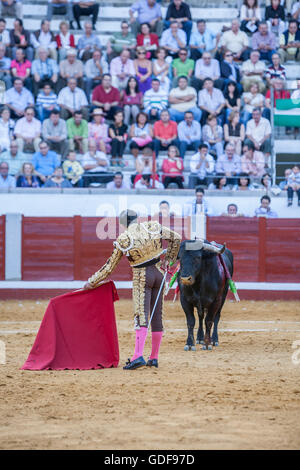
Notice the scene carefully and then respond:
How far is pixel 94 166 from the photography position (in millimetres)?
12531

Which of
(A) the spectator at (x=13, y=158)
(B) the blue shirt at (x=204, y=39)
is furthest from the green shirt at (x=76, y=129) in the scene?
(B) the blue shirt at (x=204, y=39)

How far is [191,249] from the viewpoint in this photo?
7359 millimetres

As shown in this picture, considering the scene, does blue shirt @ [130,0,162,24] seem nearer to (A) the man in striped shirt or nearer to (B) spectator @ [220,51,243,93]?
(B) spectator @ [220,51,243,93]

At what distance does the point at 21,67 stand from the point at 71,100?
1.05m

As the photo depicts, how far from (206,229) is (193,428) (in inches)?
329

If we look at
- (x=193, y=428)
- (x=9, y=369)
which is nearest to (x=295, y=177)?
(x=9, y=369)

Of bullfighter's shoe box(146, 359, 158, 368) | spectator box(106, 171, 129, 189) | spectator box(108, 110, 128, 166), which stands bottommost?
bullfighter's shoe box(146, 359, 158, 368)

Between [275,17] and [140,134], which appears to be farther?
[275,17]

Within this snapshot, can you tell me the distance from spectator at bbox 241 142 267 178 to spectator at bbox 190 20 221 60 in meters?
2.48

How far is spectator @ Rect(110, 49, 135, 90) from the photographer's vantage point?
13812 millimetres

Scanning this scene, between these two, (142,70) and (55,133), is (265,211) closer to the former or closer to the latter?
(142,70)

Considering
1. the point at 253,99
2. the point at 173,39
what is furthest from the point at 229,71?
the point at 173,39

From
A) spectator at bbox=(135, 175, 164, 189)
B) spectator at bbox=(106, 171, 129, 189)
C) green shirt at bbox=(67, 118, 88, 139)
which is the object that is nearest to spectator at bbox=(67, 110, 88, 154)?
green shirt at bbox=(67, 118, 88, 139)
